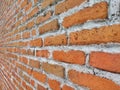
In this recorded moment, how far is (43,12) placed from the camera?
1473 millimetres

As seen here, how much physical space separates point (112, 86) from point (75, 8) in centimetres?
43

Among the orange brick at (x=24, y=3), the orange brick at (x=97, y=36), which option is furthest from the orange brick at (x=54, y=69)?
the orange brick at (x=24, y=3)

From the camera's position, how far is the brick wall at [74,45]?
76cm

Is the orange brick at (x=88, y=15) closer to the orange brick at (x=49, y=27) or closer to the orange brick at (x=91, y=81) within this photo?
the orange brick at (x=49, y=27)

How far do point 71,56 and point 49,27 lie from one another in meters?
0.38

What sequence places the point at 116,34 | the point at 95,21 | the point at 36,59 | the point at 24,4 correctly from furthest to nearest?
the point at 24,4
the point at 36,59
the point at 95,21
the point at 116,34

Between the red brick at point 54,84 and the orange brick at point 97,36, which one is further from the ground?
the orange brick at point 97,36

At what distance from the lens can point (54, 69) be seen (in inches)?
49.3

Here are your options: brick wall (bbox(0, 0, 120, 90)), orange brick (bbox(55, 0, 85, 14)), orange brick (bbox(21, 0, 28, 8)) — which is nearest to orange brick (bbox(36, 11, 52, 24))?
brick wall (bbox(0, 0, 120, 90))

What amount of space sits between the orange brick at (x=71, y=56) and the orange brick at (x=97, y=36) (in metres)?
0.05

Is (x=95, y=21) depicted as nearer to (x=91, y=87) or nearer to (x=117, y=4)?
(x=117, y=4)

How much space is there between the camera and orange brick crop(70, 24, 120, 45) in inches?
28.8

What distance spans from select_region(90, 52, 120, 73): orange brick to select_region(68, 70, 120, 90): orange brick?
5 cm

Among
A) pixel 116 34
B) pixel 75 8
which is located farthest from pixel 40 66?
pixel 116 34
